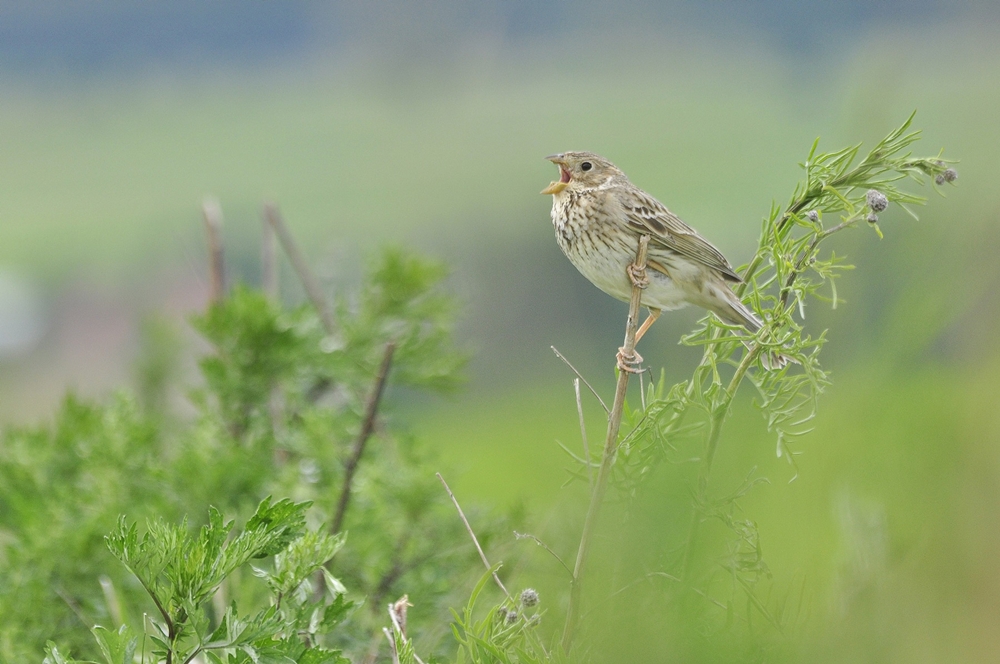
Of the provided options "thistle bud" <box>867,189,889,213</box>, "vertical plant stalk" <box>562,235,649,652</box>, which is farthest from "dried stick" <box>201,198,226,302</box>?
"thistle bud" <box>867,189,889,213</box>

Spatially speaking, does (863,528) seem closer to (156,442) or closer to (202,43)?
(156,442)

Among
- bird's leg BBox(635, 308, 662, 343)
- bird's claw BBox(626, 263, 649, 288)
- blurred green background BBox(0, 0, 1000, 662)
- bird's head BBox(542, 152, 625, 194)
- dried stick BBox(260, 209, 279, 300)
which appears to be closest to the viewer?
blurred green background BBox(0, 0, 1000, 662)

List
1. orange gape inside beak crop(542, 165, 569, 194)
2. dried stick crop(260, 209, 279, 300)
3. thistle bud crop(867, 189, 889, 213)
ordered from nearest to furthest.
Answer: thistle bud crop(867, 189, 889, 213) → orange gape inside beak crop(542, 165, 569, 194) → dried stick crop(260, 209, 279, 300)

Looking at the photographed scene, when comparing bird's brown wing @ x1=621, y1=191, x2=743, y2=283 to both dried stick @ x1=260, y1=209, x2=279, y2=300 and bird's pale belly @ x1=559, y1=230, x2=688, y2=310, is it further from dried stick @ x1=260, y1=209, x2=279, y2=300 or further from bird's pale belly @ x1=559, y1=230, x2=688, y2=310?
dried stick @ x1=260, y1=209, x2=279, y2=300

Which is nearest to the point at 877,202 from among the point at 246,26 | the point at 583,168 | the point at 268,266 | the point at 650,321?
the point at 650,321

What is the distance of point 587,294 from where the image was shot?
1088cm

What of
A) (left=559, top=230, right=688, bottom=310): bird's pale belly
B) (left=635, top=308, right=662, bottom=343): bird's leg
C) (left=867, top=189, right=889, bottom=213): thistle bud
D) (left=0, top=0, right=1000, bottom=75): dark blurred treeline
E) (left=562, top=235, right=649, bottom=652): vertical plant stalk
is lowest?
(left=0, top=0, right=1000, bottom=75): dark blurred treeline

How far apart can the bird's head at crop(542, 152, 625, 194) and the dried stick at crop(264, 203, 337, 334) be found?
2.07ft

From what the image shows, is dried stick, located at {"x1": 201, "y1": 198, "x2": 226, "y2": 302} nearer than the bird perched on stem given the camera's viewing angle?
No

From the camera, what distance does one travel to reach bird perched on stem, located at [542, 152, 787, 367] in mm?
1856

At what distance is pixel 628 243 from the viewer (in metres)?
1.97

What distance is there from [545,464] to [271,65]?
64.2 m

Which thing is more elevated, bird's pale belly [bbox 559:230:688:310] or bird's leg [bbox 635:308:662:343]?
bird's pale belly [bbox 559:230:688:310]

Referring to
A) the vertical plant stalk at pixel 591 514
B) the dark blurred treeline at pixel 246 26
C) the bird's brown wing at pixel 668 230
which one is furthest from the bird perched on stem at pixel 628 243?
the dark blurred treeline at pixel 246 26
